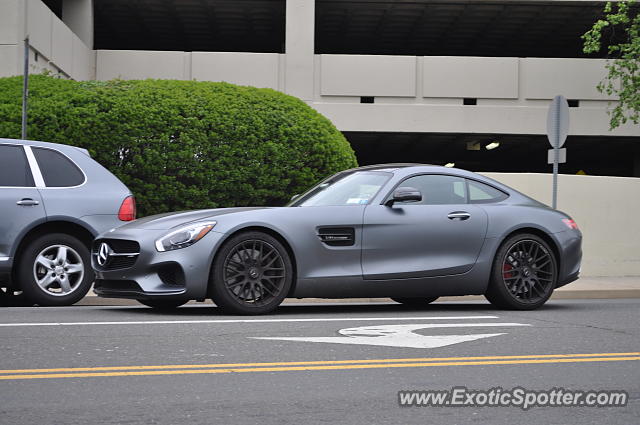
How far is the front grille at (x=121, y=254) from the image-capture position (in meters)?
8.53

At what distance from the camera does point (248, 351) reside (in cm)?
653

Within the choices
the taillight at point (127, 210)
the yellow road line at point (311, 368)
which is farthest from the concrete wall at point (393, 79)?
the yellow road line at point (311, 368)

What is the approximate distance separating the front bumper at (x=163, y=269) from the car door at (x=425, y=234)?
1.53m

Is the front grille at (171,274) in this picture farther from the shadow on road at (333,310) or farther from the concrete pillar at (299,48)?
the concrete pillar at (299,48)

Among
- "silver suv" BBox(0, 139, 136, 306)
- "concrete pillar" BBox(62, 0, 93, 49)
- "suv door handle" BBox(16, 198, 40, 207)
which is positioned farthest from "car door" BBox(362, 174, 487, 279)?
"concrete pillar" BBox(62, 0, 93, 49)

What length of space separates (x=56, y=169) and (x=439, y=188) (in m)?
3.90

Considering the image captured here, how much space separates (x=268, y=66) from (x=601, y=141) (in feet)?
32.4

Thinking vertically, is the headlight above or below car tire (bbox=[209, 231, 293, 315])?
above

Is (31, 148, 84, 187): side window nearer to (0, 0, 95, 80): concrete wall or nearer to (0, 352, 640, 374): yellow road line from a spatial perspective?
(0, 352, 640, 374): yellow road line

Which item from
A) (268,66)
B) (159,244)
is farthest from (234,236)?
(268,66)

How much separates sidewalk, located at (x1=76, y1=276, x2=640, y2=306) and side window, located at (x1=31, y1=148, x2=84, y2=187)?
1.64 m

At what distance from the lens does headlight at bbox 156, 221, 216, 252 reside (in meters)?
8.37

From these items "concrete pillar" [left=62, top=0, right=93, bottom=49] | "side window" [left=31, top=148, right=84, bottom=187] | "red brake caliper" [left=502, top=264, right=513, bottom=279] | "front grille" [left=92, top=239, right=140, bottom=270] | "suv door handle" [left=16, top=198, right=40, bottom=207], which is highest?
"concrete pillar" [left=62, top=0, right=93, bottom=49]

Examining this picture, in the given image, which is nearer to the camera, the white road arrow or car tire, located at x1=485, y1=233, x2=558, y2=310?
→ the white road arrow
